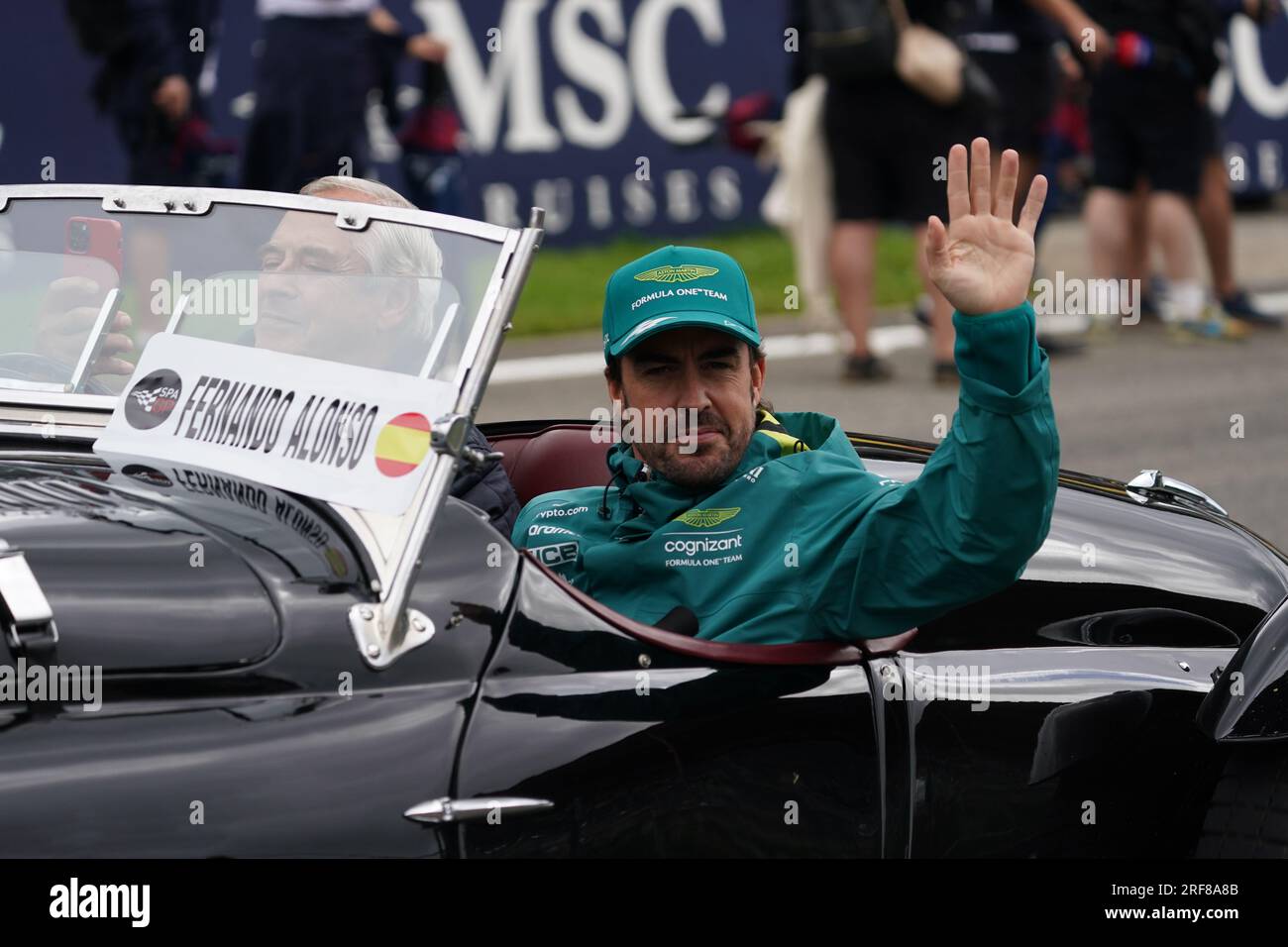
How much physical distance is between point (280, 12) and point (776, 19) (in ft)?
11.6

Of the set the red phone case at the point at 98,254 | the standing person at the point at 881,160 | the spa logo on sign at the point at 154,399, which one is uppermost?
the standing person at the point at 881,160

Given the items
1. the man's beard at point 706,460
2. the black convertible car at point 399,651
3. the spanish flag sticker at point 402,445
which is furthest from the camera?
the man's beard at point 706,460

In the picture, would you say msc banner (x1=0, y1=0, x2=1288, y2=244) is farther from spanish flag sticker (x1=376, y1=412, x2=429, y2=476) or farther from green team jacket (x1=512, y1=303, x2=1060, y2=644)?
spanish flag sticker (x1=376, y1=412, x2=429, y2=476)

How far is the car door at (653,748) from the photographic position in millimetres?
2203

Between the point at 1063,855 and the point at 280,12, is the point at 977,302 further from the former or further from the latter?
the point at 280,12

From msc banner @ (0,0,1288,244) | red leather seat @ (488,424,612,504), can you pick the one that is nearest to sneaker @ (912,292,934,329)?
msc banner @ (0,0,1288,244)

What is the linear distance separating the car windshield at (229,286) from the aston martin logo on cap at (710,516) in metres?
0.48

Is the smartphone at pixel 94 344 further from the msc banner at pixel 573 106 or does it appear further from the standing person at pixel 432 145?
the msc banner at pixel 573 106

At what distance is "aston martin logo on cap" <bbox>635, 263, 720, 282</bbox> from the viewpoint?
9.25 feet

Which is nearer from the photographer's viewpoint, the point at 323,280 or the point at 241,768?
the point at 241,768

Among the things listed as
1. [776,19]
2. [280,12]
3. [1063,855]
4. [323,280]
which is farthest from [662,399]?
[776,19]

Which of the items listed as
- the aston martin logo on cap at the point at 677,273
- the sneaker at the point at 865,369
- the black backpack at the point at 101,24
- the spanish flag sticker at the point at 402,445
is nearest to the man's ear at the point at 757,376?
the aston martin logo on cap at the point at 677,273
